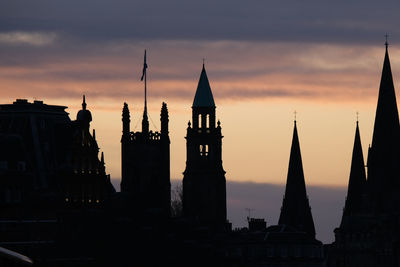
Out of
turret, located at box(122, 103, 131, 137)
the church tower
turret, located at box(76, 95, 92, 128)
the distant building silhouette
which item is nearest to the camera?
the distant building silhouette

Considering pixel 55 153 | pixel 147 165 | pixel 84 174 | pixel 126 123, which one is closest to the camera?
pixel 84 174

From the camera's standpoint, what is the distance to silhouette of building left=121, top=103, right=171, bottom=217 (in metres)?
188

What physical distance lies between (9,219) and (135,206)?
1381 inches

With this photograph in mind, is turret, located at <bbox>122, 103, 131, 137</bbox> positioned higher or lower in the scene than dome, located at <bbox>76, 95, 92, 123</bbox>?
higher

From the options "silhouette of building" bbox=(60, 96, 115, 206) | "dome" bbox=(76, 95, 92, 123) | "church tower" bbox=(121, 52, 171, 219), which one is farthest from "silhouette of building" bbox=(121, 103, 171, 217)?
"silhouette of building" bbox=(60, 96, 115, 206)

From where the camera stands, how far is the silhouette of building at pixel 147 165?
616 feet

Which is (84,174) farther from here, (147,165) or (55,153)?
(147,165)

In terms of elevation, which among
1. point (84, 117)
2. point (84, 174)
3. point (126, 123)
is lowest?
point (84, 174)

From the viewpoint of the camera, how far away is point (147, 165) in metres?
194

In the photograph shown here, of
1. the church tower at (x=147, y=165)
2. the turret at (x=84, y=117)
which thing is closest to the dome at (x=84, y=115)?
the turret at (x=84, y=117)

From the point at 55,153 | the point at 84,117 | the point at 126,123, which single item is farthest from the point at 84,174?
the point at 126,123

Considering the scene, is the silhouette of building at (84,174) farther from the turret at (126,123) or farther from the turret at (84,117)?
the turret at (126,123)

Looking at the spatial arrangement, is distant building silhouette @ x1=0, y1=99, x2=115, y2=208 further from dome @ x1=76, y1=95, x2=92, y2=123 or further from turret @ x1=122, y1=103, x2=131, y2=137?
turret @ x1=122, y1=103, x2=131, y2=137

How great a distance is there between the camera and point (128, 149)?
19712 centimetres
